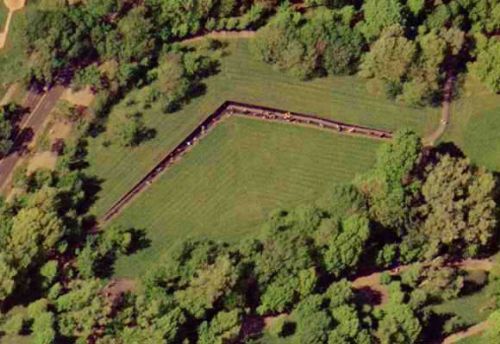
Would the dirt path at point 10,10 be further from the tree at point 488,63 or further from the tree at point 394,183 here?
the tree at point 488,63

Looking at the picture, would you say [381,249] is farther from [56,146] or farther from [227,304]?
[56,146]

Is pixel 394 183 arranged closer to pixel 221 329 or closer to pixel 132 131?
pixel 221 329

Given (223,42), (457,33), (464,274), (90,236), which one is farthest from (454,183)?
(90,236)

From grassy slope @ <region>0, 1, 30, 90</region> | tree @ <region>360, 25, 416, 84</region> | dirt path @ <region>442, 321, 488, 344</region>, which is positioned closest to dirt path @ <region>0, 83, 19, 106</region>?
grassy slope @ <region>0, 1, 30, 90</region>

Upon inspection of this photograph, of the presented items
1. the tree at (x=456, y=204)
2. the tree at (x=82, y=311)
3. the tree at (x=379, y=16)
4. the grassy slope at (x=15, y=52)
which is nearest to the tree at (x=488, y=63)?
the tree at (x=379, y=16)

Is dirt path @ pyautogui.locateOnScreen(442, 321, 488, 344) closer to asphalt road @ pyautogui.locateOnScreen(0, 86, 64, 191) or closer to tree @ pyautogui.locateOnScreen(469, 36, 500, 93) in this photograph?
tree @ pyautogui.locateOnScreen(469, 36, 500, 93)

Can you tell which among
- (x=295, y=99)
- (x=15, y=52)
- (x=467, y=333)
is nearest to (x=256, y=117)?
(x=295, y=99)
